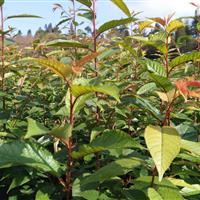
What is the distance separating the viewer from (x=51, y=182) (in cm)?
208

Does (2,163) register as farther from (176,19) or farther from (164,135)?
(176,19)

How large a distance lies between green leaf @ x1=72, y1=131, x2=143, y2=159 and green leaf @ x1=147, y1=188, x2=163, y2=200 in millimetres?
177

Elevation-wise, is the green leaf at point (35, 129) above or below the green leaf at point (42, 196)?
above

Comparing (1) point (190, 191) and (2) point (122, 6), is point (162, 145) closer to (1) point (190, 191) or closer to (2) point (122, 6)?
(1) point (190, 191)

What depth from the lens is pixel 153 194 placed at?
1638 millimetres

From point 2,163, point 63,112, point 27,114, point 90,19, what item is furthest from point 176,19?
point 2,163

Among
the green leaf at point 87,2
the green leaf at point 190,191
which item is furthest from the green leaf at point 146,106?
the green leaf at point 87,2

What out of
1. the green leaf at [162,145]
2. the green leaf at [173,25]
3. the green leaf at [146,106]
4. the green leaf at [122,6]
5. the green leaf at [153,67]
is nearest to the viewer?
the green leaf at [162,145]

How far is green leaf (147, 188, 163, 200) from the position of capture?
1.62m

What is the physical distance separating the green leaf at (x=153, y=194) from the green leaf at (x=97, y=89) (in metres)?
0.40

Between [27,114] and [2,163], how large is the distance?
1.42m

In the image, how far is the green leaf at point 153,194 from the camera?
5.32 ft

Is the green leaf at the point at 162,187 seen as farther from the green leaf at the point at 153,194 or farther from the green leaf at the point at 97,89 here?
the green leaf at the point at 97,89

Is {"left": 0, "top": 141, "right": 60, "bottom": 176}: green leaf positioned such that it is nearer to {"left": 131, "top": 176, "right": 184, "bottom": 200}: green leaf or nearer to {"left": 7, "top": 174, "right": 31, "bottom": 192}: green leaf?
{"left": 7, "top": 174, "right": 31, "bottom": 192}: green leaf
